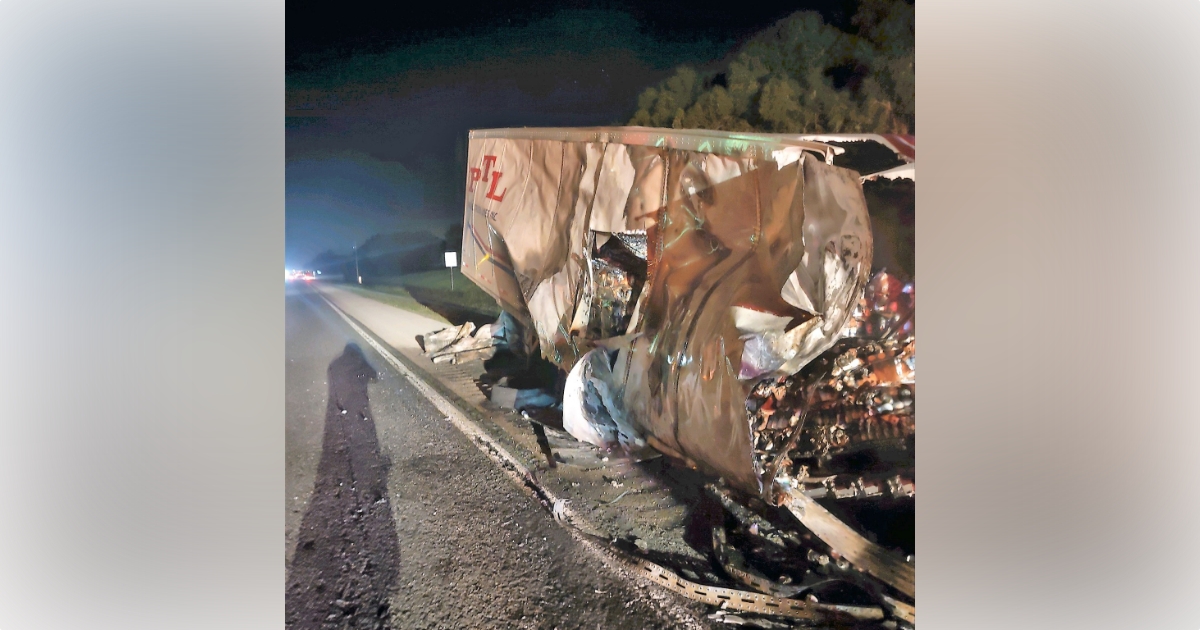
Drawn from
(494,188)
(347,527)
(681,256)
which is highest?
(494,188)

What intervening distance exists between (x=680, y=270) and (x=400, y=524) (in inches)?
43.3

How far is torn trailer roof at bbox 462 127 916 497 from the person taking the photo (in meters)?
1.28

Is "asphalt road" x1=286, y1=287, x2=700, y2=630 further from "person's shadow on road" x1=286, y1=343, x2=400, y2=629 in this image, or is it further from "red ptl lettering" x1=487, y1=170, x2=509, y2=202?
"red ptl lettering" x1=487, y1=170, x2=509, y2=202

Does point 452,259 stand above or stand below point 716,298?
above

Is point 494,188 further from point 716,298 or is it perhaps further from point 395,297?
point 716,298

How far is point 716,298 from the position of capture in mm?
1303

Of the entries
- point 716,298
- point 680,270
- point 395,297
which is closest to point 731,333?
point 716,298

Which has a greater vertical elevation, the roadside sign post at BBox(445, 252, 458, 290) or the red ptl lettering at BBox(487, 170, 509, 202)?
the red ptl lettering at BBox(487, 170, 509, 202)

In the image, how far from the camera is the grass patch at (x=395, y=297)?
1373 mm

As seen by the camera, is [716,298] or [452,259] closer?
[716,298]

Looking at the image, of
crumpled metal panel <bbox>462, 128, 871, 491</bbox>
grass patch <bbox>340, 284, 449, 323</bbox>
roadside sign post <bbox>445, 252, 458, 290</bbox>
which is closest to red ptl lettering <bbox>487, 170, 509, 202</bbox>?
crumpled metal panel <bbox>462, 128, 871, 491</bbox>

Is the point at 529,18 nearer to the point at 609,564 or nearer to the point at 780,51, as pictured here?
the point at 780,51

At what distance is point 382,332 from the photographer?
1408 mm

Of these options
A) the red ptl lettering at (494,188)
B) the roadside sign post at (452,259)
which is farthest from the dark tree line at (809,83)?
the roadside sign post at (452,259)
